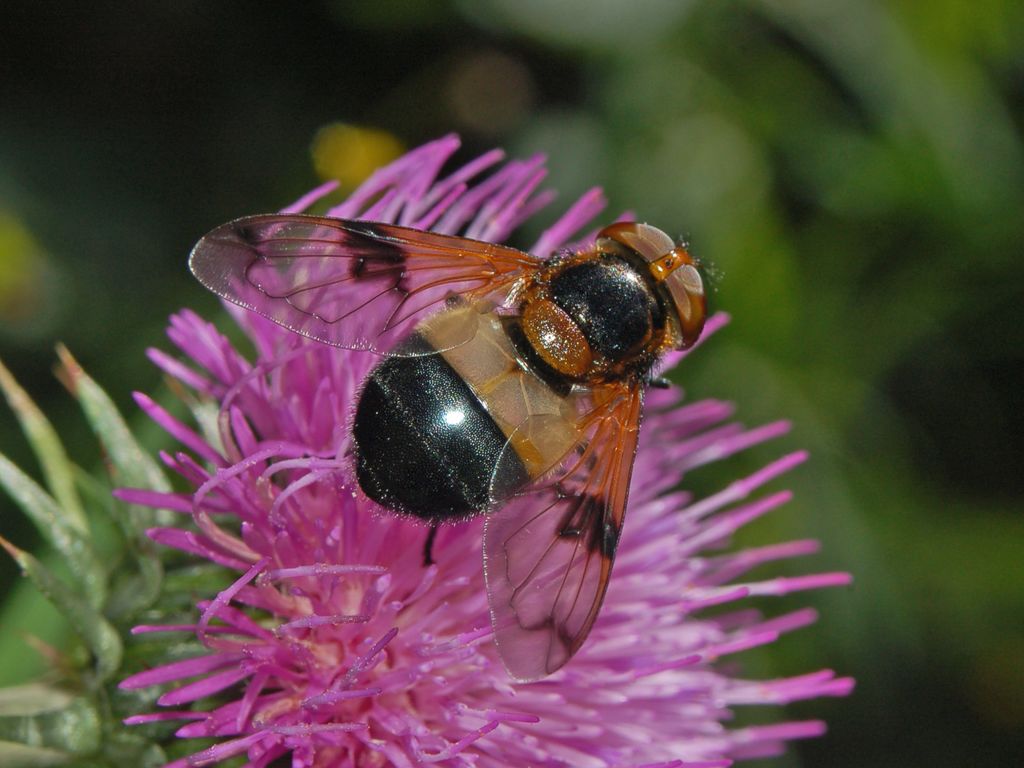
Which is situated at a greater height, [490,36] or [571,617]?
[490,36]

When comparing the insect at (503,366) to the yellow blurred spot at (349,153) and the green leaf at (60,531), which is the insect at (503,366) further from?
the yellow blurred spot at (349,153)

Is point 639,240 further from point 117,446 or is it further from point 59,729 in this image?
point 59,729

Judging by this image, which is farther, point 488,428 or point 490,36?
point 490,36

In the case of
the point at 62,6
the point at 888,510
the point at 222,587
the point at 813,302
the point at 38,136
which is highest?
the point at 62,6

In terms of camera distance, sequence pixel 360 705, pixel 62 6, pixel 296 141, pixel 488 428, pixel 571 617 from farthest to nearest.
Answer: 1. pixel 296 141
2. pixel 62 6
3. pixel 360 705
4. pixel 488 428
5. pixel 571 617

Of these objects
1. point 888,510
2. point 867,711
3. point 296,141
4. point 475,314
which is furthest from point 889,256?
point 475,314

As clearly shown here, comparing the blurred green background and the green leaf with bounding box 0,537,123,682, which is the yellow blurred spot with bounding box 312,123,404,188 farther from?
the green leaf with bounding box 0,537,123,682

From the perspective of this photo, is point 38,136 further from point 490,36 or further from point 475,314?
point 475,314

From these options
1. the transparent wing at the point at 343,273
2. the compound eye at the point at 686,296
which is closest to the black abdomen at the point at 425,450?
the transparent wing at the point at 343,273
